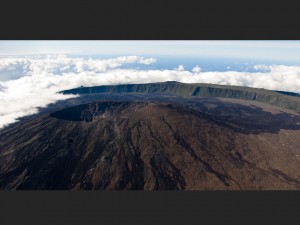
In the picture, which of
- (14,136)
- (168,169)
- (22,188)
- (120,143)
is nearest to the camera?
(22,188)

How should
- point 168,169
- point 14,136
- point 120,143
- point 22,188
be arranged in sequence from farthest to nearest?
1. point 14,136
2. point 120,143
3. point 168,169
4. point 22,188

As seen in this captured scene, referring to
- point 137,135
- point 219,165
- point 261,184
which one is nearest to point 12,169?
point 137,135

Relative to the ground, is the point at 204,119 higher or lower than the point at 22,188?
higher

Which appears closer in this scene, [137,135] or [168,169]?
[168,169]

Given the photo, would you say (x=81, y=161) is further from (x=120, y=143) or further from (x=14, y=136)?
(x=14, y=136)

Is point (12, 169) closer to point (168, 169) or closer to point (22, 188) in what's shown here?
point (22, 188)

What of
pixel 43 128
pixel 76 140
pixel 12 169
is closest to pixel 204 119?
pixel 76 140
